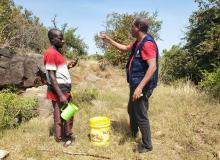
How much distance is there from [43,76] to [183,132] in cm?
505

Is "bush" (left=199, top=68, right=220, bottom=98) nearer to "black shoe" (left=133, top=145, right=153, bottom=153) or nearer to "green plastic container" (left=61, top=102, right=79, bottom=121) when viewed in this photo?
"black shoe" (left=133, top=145, right=153, bottom=153)

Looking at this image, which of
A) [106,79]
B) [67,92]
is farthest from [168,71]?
[67,92]

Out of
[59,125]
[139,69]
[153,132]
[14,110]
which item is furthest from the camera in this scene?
[14,110]

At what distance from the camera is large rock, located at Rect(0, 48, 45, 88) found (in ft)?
31.5

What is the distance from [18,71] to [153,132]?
449 centimetres

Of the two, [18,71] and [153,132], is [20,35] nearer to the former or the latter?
[18,71]

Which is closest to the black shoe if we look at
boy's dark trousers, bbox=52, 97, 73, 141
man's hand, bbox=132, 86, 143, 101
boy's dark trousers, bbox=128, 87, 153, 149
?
boy's dark trousers, bbox=128, 87, 153, 149

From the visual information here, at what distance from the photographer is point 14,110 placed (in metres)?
7.25

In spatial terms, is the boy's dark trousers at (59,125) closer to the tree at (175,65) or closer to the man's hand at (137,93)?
the man's hand at (137,93)

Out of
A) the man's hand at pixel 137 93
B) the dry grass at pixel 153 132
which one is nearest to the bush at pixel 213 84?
the dry grass at pixel 153 132

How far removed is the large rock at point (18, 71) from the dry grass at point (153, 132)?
6.40 feet

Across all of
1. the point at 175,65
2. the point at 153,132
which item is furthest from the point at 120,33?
the point at 153,132

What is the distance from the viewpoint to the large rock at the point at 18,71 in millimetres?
9594

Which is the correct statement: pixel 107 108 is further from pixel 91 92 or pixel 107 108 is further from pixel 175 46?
pixel 175 46
